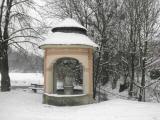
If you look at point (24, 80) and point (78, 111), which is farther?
point (24, 80)

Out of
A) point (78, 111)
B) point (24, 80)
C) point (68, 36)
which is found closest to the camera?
point (78, 111)

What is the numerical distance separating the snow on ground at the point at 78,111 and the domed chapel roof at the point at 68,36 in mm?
2988

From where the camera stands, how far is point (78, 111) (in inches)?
495

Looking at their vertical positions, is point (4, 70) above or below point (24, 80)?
above

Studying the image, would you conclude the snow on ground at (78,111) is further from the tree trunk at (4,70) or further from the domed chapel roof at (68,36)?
the tree trunk at (4,70)

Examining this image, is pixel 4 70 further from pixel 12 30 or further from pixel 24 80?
pixel 24 80

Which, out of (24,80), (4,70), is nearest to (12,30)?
(4,70)

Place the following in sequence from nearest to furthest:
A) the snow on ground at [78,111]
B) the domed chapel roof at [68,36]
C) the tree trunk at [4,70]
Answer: the snow on ground at [78,111] < the domed chapel roof at [68,36] < the tree trunk at [4,70]

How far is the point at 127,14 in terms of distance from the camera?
917 inches

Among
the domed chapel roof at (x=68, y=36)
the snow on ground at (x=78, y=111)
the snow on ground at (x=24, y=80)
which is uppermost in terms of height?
the domed chapel roof at (x=68, y=36)

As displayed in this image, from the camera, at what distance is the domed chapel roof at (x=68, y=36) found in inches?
566

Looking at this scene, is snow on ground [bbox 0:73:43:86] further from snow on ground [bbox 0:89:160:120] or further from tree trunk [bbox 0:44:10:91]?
snow on ground [bbox 0:89:160:120]

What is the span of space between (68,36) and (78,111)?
393 cm

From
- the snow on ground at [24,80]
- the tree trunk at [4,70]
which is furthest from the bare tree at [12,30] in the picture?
the snow on ground at [24,80]
